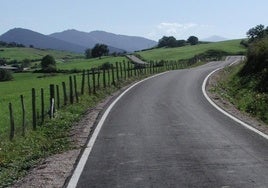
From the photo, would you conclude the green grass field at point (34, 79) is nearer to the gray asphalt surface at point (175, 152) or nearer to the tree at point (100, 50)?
the gray asphalt surface at point (175, 152)

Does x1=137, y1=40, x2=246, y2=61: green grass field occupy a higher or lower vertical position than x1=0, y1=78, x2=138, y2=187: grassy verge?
lower

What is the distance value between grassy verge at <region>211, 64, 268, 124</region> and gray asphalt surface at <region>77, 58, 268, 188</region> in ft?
6.86

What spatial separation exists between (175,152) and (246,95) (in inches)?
590

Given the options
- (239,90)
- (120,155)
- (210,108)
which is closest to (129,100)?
Answer: (210,108)

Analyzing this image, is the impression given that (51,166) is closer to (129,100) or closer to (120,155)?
(120,155)

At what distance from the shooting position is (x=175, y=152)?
35.5 feet

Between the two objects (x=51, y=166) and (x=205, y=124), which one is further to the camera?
(x=205, y=124)

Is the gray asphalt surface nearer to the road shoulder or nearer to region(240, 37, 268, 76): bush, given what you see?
the road shoulder

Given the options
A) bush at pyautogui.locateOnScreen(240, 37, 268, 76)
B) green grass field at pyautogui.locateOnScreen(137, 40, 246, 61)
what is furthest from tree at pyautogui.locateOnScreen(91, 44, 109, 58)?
bush at pyautogui.locateOnScreen(240, 37, 268, 76)

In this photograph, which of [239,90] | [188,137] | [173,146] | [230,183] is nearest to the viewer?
[230,183]

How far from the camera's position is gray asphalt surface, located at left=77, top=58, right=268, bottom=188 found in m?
8.41

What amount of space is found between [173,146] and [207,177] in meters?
3.17

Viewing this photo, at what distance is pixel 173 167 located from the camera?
9305 millimetres

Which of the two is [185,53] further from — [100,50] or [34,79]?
[34,79]
